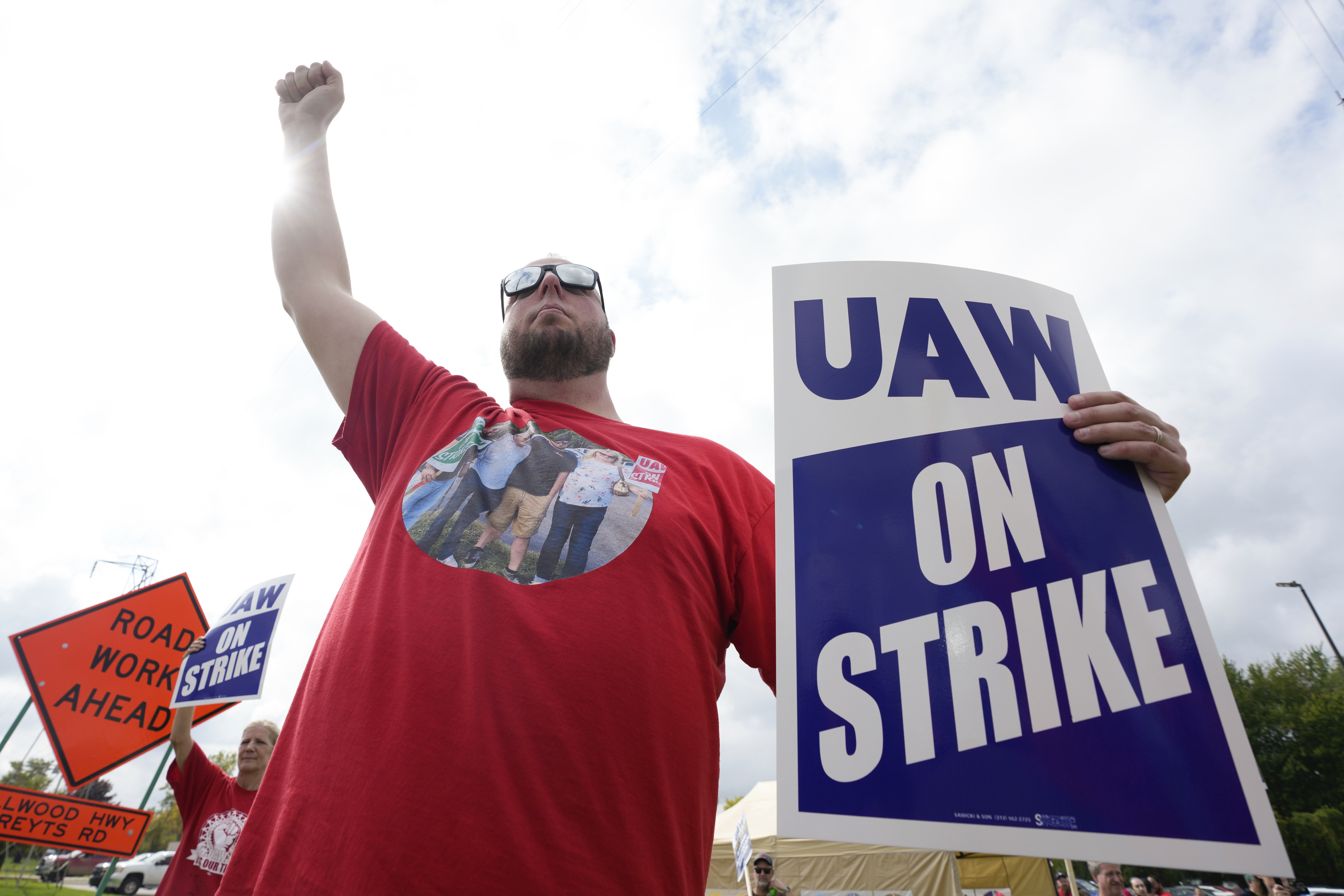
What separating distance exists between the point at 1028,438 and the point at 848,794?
68 centimetres

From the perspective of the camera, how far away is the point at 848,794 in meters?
0.87

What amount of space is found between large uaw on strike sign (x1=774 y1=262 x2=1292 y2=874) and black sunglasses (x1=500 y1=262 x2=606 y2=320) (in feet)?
3.46

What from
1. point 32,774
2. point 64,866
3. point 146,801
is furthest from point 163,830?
point 146,801

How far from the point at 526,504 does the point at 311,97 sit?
1.69m

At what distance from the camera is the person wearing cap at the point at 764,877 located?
297 inches

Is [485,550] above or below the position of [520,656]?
above

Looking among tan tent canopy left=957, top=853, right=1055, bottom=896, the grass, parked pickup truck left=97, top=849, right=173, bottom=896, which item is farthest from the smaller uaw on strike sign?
parked pickup truck left=97, top=849, right=173, bottom=896

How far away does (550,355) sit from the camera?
1.90 meters

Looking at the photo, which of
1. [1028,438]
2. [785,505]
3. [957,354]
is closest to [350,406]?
[785,505]

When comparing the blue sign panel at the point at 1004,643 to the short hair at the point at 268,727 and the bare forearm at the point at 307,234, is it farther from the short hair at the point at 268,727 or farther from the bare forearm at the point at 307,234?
the short hair at the point at 268,727

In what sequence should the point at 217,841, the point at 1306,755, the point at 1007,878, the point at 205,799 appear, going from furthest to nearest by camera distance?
the point at 1306,755 < the point at 1007,878 < the point at 205,799 < the point at 217,841

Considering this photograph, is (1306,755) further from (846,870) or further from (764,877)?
(764,877)

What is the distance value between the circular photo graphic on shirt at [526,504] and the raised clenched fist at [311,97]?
129 centimetres

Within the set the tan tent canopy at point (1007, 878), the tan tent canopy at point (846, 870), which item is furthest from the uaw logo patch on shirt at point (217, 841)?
the tan tent canopy at point (1007, 878)
